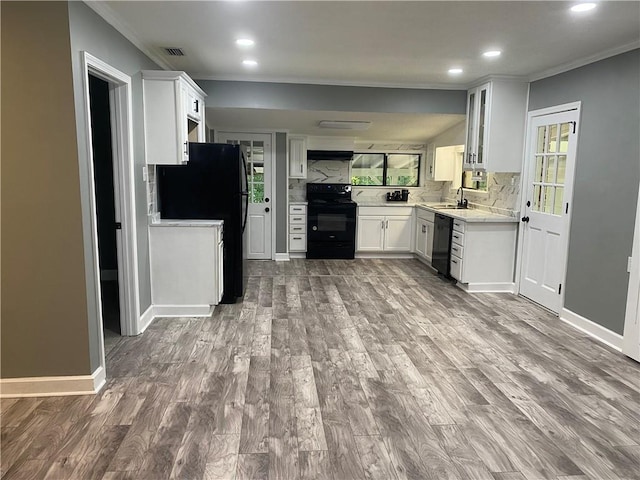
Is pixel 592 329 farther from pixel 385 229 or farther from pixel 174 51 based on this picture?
pixel 174 51

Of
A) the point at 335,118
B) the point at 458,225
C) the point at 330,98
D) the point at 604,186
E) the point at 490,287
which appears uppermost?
the point at 330,98

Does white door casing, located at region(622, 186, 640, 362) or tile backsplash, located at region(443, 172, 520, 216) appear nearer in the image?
white door casing, located at region(622, 186, 640, 362)

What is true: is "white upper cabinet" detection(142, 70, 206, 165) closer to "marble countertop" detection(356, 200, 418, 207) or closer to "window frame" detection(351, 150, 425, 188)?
"marble countertop" detection(356, 200, 418, 207)

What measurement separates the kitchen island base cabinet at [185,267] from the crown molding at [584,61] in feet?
11.7

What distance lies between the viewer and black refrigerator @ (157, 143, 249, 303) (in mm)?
4324

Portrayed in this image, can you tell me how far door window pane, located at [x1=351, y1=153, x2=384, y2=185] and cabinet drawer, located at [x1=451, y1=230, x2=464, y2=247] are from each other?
2345 millimetres

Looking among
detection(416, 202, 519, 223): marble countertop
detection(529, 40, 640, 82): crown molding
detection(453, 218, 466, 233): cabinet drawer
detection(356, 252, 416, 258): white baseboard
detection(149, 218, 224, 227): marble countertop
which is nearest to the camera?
detection(529, 40, 640, 82): crown molding

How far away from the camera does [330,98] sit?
17.4 feet

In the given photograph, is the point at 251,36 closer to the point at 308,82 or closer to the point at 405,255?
the point at 308,82

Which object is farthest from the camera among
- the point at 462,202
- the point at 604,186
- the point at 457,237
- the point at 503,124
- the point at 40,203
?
the point at 462,202

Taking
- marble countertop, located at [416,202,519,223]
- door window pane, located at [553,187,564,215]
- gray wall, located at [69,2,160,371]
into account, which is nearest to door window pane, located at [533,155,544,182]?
door window pane, located at [553,187,564,215]

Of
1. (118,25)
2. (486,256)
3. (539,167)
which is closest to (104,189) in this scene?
(118,25)

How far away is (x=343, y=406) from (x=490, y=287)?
10.5ft

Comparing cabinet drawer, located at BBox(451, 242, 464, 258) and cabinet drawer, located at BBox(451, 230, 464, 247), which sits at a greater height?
cabinet drawer, located at BBox(451, 230, 464, 247)
